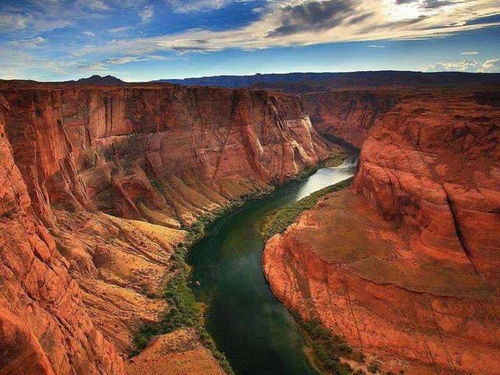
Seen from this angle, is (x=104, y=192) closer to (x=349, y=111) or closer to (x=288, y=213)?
(x=288, y=213)

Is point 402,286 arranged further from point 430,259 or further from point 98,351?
point 98,351

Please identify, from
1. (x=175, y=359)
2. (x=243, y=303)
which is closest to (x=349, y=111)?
(x=243, y=303)

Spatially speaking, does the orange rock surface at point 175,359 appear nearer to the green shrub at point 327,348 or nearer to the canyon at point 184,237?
the canyon at point 184,237

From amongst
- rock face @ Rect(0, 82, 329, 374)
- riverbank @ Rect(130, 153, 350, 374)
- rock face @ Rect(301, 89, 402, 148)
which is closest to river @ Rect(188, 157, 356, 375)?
riverbank @ Rect(130, 153, 350, 374)

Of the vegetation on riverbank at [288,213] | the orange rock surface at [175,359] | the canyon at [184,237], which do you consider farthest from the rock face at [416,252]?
the orange rock surface at [175,359]

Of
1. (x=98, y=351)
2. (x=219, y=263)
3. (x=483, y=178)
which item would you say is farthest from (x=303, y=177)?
(x=98, y=351)
